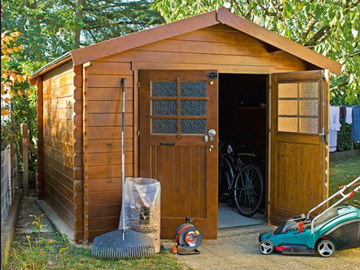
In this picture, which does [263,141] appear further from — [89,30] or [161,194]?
[89,30]

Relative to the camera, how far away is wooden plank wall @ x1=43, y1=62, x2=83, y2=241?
5363 mm

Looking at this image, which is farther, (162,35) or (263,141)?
(263,141)

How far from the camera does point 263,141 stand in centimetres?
789

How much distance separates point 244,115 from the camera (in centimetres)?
839

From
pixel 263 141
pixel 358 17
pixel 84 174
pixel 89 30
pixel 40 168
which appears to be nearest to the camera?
pixel 84 174

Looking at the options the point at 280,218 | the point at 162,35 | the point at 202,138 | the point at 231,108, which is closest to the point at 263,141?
the point at 231,108

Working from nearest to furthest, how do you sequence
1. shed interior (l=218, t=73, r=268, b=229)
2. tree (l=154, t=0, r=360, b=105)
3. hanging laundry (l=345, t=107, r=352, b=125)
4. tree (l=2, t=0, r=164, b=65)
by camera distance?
tree (l=154, t=0, r=360, b=105) → shed interior (l=218, t=73, r=268, b=229) → tree (l=2, t=0, r=164, b=65) → hanging laundry (l=345, t=107, r=352, b=125)

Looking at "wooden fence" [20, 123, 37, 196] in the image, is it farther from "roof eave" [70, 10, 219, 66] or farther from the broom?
the broom

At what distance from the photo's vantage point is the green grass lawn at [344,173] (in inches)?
352

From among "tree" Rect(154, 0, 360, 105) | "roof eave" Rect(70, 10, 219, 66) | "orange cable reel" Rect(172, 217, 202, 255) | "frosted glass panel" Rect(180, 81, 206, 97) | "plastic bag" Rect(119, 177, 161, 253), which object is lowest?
"orange cable reel" Rect(172, 217, 202, 255)

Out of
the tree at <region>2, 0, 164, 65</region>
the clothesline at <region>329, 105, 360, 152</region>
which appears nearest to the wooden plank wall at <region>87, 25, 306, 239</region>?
the tree at <region>2, 0, 164, 65</region>

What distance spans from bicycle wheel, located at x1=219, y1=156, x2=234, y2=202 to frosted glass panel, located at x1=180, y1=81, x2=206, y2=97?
2.12 meters

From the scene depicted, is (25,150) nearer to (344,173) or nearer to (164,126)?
(164,126)

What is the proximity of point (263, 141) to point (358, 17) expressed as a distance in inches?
94.4
